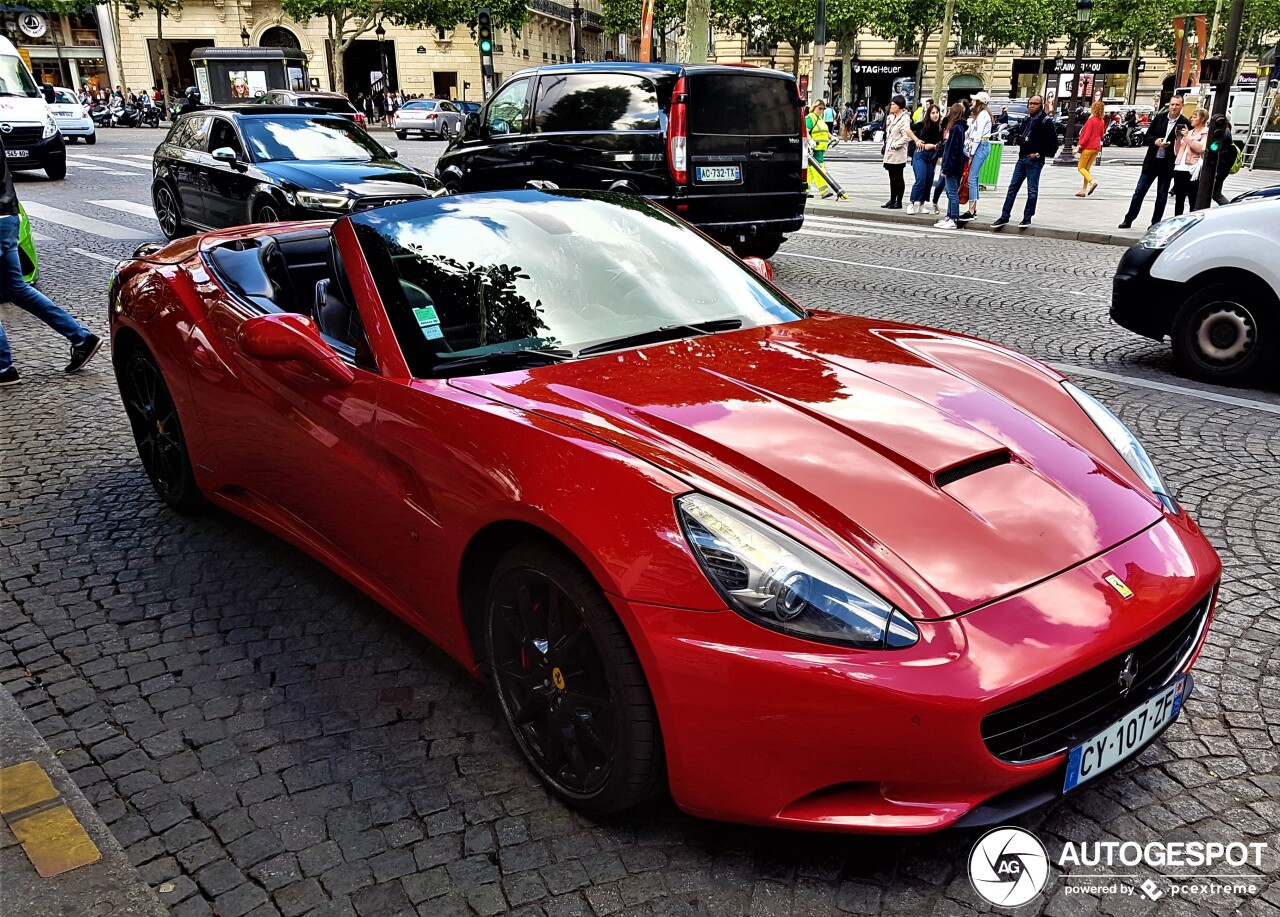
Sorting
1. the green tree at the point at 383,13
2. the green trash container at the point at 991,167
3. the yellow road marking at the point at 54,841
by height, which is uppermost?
the green tree at the point at 383,13

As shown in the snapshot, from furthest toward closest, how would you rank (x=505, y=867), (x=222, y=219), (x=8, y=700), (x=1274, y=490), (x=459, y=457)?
(x=222, y=219) → (x=1274, y=490) → (x=8, y=700) → (x=459, y=457) → (x=505, y=867)

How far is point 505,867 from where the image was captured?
2.28 metres

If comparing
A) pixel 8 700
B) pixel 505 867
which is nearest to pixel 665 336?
pixel 505 867

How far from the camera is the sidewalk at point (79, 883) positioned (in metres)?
2.14

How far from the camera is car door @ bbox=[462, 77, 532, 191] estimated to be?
1073 centimetres

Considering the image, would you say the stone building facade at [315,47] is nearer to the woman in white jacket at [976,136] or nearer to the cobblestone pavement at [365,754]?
the woman in white jacket at [976,136]

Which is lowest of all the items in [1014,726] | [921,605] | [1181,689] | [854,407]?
[1181,689]

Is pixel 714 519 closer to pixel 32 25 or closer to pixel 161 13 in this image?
pixel 161 13

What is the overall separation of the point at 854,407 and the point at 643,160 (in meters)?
7.65

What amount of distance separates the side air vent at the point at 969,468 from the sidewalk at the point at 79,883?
1.93m

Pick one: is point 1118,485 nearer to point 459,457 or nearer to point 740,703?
point 740,703

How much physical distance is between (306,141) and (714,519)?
10.5m

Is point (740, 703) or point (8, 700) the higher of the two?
point (740, 703)

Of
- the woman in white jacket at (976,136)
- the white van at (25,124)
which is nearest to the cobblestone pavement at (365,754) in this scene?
the woman in white jacket at (976,136)
